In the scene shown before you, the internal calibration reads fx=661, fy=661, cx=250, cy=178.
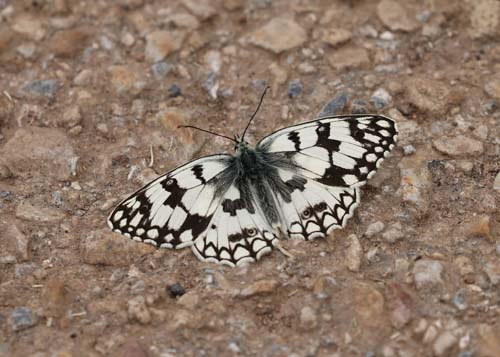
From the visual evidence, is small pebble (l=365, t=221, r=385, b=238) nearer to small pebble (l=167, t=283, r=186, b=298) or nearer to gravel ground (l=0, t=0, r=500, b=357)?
gravel ground (l=0, t=0, r=500, b=357)

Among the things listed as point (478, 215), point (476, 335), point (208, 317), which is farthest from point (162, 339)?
point (478, 215)

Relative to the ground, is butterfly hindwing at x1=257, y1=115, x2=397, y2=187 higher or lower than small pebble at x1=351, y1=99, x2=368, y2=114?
higher

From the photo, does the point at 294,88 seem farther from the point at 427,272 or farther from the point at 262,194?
the point at 427,272

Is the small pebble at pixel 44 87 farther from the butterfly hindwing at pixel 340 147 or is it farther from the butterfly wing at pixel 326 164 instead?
the butterfly hindwing at pixel 340 147

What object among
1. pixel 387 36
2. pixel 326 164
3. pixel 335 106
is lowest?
pixel 335 106

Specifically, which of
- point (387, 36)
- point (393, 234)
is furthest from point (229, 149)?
point (387, 36)

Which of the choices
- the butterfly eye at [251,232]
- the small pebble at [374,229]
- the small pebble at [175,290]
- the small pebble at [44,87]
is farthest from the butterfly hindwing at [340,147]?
the small pebble at [44,87]

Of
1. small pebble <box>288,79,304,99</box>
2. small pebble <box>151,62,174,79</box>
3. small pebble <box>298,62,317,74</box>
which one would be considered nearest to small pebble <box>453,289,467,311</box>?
small pebble <box>288,79,304,99</box>

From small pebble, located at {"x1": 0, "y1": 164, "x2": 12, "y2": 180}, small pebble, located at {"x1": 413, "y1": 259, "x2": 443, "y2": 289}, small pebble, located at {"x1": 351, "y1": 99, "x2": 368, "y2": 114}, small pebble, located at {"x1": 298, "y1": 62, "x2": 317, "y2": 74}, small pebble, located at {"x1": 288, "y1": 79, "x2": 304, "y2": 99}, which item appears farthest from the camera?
small pebble, located at {"x1": 298, "y1": 62, "x2": 317, "y2": 74}
